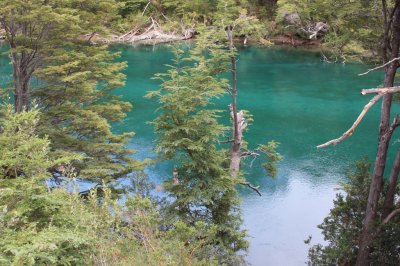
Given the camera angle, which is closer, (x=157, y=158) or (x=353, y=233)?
(x=353, y=233)

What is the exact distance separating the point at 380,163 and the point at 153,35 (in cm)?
3751

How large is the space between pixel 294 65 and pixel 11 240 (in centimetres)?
3364

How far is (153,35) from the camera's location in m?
44.0

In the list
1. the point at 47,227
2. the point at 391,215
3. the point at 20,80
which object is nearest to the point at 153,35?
the point at 20,80

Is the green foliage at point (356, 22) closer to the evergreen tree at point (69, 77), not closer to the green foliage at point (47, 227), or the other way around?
the evergreen tree at point (69, 77)

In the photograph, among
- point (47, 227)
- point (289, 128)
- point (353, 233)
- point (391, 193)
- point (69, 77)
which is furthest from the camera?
point (289, 128)

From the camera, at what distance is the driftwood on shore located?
42406 mm

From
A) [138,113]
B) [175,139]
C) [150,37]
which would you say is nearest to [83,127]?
[175,139]

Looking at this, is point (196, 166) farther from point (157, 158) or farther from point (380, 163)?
point (380, 163)

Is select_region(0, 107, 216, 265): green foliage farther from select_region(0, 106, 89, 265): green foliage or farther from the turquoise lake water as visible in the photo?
the turquoise lake water

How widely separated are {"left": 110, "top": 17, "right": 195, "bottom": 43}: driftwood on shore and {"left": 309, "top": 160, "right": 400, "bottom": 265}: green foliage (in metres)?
33.5

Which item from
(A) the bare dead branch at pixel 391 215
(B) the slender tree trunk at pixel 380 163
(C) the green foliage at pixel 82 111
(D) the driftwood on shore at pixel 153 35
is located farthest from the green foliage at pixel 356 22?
(D) the driftwood on shore at pixel 153 35

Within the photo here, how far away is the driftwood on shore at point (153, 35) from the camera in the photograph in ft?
139

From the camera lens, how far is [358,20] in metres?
10.2
